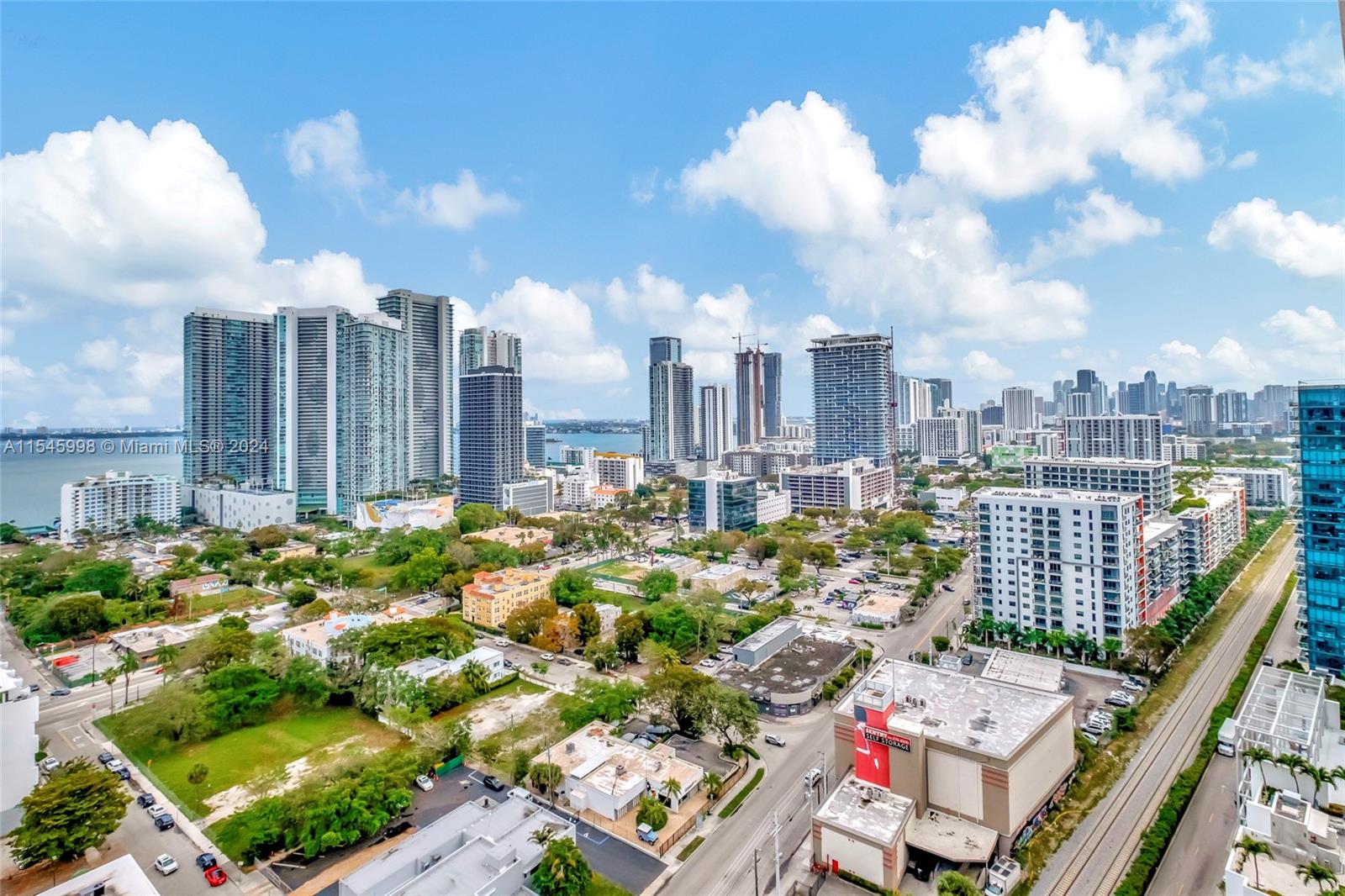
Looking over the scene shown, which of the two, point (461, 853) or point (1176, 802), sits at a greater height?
point (461, 853)

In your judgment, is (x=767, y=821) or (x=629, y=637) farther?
(x=629, y=637)

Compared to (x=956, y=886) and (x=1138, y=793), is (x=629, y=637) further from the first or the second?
(x=1138, y=793)

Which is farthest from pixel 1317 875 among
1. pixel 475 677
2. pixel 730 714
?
pixel 475 677

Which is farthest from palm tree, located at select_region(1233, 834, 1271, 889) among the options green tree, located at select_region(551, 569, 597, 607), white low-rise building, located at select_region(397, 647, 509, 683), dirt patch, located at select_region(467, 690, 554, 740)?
green tree, located at select_region(551, 569, 597, 607)

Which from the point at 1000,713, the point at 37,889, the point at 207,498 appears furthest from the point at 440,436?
the point at 1000,713

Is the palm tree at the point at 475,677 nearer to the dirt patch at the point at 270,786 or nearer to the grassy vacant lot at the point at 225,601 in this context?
the dirt patch at the point at 270,786

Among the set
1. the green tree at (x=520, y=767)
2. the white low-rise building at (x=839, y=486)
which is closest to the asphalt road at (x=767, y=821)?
the green tree at (x=520, y=767)

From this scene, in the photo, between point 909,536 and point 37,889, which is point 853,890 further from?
point 909,536
